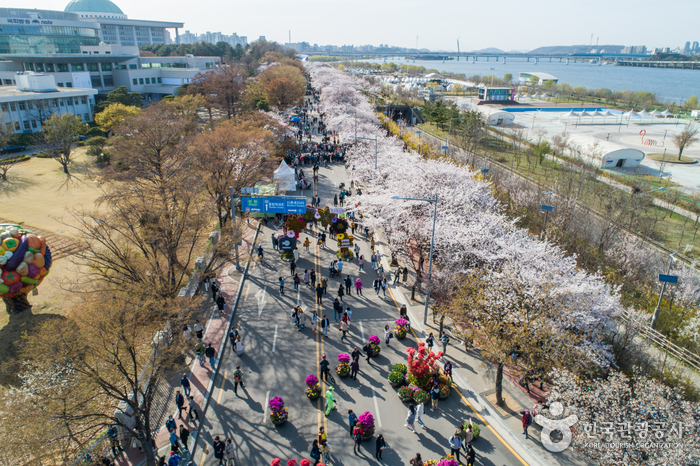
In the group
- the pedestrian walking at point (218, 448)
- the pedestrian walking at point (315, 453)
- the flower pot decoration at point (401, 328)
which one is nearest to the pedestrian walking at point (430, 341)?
the flower pot decoration at point (401, 328)

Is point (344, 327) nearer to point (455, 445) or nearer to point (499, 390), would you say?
point (499, 390)

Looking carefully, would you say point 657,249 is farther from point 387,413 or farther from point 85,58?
point 85,58

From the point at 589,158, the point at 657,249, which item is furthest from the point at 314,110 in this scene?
the point at 657,249

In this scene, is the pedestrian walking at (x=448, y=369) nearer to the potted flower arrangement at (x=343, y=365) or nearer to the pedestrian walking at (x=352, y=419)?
the potted flower arrangement at (x=343, y=365)

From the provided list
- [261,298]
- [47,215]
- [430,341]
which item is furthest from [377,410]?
[47,215]

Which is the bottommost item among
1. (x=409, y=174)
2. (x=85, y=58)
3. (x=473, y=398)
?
(x=473, y=398)

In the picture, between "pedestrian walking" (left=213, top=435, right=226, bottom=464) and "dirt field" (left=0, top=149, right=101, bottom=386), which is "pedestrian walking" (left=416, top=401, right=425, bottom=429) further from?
"dirt field" (left=0, top=149, right=101, bottom=386)
